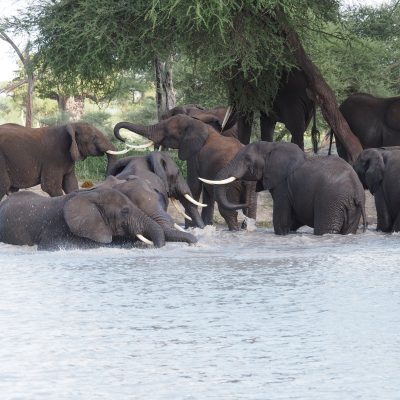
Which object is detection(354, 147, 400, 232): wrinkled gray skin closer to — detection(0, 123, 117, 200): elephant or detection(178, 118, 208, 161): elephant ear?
detection(178, 118, 208, 161): elephant ear

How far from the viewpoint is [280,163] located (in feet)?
46.1

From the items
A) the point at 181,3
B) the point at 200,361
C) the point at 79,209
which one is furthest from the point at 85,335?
the point at 181,3

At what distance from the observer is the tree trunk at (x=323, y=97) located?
19.1 meters

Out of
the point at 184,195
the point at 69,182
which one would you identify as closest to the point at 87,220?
the point at 184,195

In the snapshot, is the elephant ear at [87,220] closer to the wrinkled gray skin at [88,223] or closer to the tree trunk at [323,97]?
the wrinkled gray skin at [88,223]

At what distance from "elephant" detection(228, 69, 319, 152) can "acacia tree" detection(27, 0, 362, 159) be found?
0.22 metres

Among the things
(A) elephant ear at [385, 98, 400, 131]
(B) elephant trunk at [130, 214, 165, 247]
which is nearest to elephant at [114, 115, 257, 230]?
(B) elephant trunk at [130, 214, 165, 247]

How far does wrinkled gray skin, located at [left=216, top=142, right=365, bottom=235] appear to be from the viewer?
13344mm

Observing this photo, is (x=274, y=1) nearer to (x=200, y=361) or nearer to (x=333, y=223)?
(x=333, y=223)

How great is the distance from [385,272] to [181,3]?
345 inches

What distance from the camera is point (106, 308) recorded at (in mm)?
7285

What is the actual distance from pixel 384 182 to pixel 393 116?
4854 millimetres

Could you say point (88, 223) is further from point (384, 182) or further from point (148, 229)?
point (384, 182)

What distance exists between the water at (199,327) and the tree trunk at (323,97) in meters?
8.58
